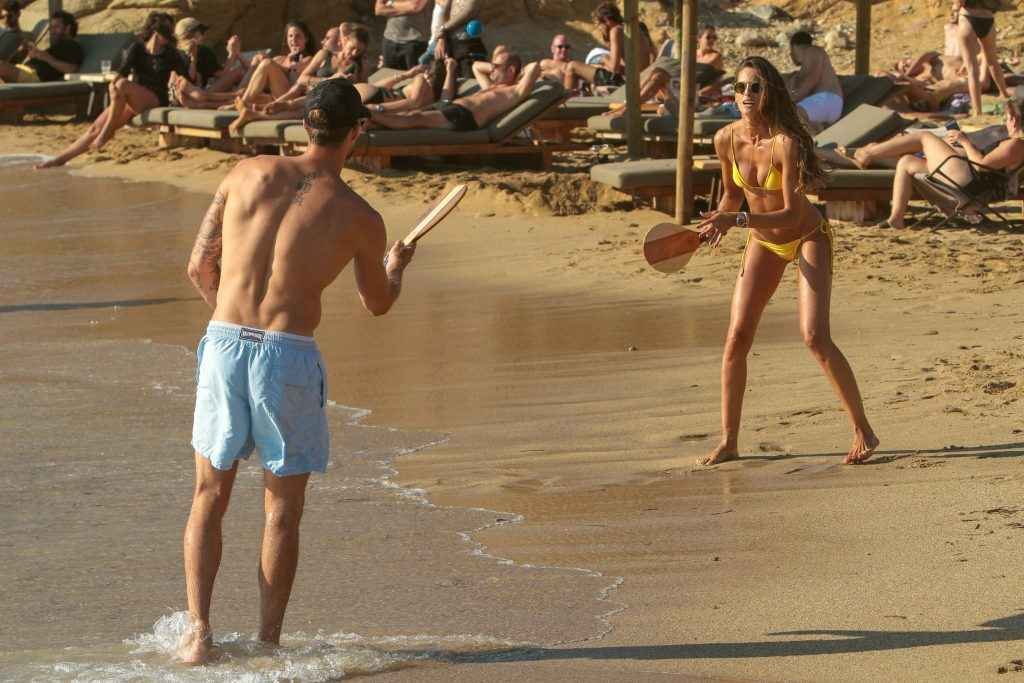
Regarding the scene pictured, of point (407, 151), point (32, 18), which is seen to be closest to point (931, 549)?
point (407, 151)

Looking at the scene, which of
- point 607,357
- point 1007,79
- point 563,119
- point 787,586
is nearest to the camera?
point 787,586

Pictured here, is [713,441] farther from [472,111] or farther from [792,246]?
[472,111]

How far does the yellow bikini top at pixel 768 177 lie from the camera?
6285mm

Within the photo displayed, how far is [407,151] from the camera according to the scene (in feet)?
50.3

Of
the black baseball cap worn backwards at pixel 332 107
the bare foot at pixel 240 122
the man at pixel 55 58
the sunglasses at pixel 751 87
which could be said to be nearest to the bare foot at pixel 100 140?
the bare foot at pixel 240 122

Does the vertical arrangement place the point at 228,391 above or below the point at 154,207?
above

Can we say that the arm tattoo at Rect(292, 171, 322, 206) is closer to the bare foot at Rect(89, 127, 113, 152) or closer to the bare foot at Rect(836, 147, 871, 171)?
the bare foot at Rect(836, 147, 871, 171)

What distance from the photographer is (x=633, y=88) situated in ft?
50.0

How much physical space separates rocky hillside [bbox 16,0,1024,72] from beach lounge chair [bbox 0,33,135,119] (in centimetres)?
288

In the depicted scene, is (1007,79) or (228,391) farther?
(1007,79)

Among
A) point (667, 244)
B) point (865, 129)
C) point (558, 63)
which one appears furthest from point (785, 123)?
point (558, 63)

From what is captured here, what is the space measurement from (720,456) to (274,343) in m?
2.59

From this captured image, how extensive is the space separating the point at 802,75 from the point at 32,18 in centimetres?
1606

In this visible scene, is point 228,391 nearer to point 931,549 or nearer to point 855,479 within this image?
point 931,549
